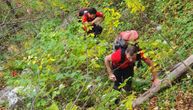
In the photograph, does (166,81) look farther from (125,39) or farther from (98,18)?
(98,18)

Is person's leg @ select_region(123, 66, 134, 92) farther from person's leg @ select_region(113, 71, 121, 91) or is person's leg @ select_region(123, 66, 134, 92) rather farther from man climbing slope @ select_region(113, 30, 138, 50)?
man climbing slope @ select_region(113, 30, 138, 50)

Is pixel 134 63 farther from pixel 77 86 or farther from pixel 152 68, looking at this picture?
pixel 77 86

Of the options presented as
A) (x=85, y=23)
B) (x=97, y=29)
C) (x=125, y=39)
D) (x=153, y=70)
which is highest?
(x=125, y=39)

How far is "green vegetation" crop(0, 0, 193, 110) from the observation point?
6008 mm

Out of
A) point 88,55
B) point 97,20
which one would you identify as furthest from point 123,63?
point 97,20

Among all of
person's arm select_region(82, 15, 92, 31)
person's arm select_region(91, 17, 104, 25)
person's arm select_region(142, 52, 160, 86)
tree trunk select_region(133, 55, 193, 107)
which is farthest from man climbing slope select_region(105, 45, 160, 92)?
person's arm select_region(91, 17, 104, 25)

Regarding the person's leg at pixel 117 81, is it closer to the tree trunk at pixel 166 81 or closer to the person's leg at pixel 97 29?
the tree trunk at pixel 166 81

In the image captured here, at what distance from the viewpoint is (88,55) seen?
7.45 m

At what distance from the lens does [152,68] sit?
661cm

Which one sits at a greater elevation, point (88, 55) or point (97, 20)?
point (88, 55)

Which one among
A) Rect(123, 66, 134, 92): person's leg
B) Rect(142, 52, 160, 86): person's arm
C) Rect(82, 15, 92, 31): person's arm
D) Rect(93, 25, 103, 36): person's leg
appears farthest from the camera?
Rect(93, 25, 103, 36): person's leg

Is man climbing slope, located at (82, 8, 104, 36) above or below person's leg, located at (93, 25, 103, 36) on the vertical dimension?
above

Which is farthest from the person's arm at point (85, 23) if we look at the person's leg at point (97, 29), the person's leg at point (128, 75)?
the person's leg at point (128, 75)

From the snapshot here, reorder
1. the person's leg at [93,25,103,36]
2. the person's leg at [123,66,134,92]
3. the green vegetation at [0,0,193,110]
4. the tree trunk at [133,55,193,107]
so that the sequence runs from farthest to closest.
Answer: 1. the person's leg at [93,25,103,36]
2. the person's leg at [123,66,134,92]
3. the tree trunk at [133,55,193,107]
4. the green vegetation at [0,0,193,110]
